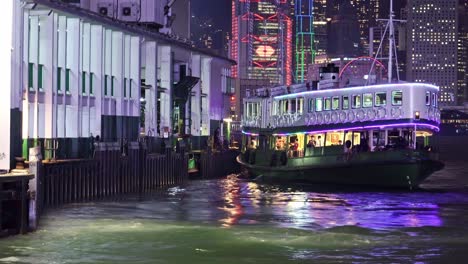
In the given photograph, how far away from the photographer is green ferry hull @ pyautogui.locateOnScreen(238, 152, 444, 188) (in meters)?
40.8

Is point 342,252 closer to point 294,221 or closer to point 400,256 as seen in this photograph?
point 400,256

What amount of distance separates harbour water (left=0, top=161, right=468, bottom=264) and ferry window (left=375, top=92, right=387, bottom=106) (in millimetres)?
6105

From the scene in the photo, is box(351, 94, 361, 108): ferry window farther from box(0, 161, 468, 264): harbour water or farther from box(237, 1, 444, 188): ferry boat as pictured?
box(0, 161, 468, 264): harbour water

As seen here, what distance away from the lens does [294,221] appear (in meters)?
27.7

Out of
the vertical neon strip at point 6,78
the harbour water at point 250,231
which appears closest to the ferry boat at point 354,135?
the harbour water at point 250,231

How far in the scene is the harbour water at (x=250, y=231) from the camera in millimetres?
20547

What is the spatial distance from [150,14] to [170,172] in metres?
16.2

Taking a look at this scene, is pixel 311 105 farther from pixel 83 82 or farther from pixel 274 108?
pixel 83 82

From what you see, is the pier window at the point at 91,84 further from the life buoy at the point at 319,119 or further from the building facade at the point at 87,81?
the life buoy at the point at 319,119

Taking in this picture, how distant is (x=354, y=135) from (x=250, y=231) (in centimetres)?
2052

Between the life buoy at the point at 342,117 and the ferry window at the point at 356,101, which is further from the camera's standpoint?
the life buoy at the point at 342,117

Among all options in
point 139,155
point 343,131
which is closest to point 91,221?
point 139,155

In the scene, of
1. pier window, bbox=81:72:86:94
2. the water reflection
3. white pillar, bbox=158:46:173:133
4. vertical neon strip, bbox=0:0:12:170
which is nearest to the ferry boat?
the water reflection

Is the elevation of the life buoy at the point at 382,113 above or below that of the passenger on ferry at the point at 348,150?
above
